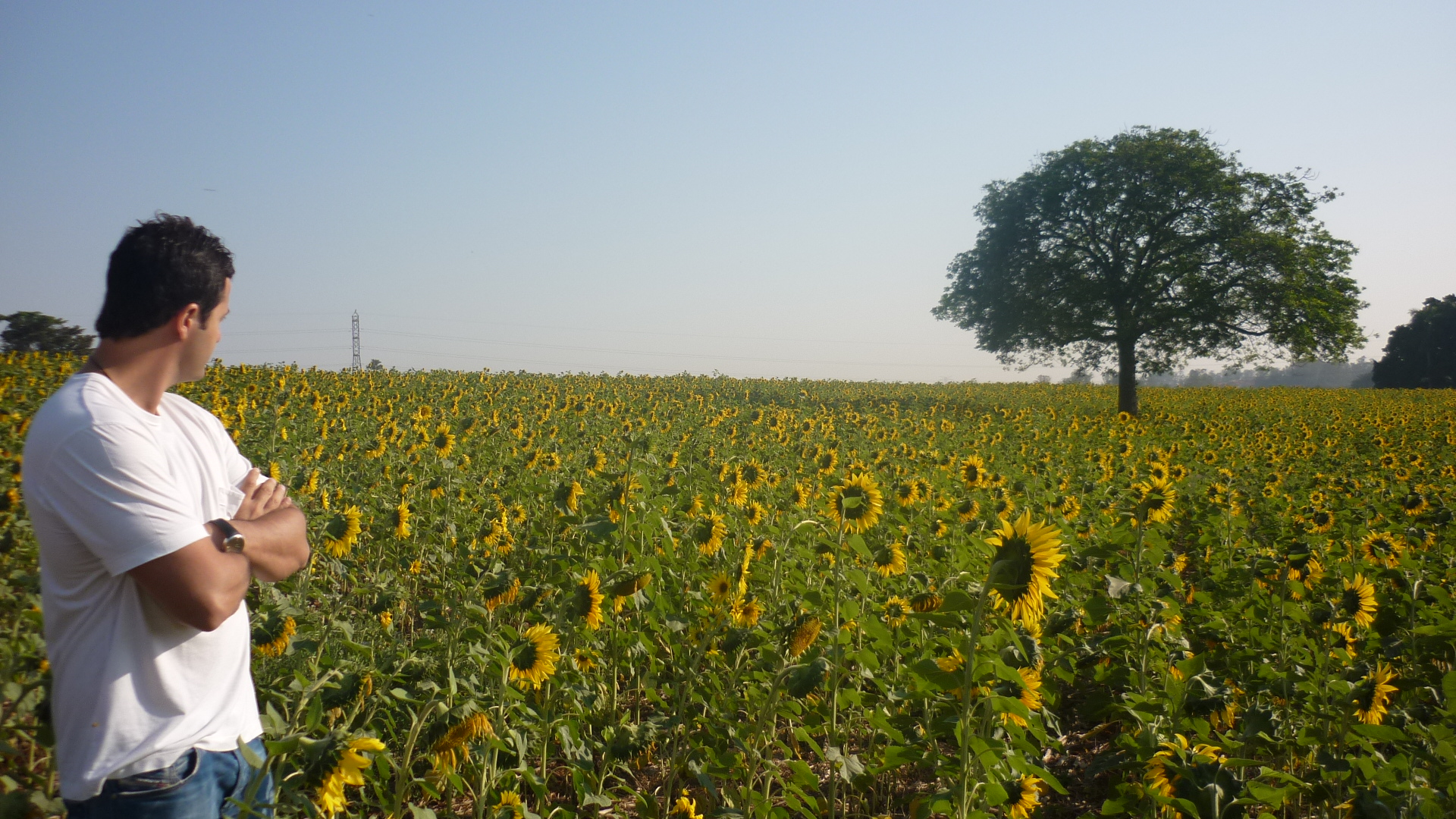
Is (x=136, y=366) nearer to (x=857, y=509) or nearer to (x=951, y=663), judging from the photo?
(x=951, y=663)

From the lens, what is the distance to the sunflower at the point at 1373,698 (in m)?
2.80

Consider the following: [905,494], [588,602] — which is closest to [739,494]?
[905,494]

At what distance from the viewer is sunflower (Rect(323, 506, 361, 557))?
10.3 feet

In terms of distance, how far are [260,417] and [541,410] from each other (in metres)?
3.44

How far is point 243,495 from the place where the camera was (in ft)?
6.35

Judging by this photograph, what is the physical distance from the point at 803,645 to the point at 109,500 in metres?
1.86

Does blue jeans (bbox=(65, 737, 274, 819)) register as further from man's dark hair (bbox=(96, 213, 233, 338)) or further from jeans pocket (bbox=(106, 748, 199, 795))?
man's dark hair (bbox=(96, 213, 233, 338))

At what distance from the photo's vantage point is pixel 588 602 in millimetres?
2900

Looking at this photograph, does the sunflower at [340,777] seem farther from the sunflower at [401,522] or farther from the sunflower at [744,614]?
the sunflower at [401,522]

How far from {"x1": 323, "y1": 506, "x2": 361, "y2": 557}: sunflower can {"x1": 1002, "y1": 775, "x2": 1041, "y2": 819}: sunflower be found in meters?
2.60

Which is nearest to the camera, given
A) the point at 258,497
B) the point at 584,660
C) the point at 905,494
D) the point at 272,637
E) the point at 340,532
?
the point at 258,497

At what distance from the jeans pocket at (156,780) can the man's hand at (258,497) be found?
0.52 meters

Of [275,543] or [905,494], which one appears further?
[905,494]

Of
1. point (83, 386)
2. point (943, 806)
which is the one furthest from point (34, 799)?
point (943, 806)
